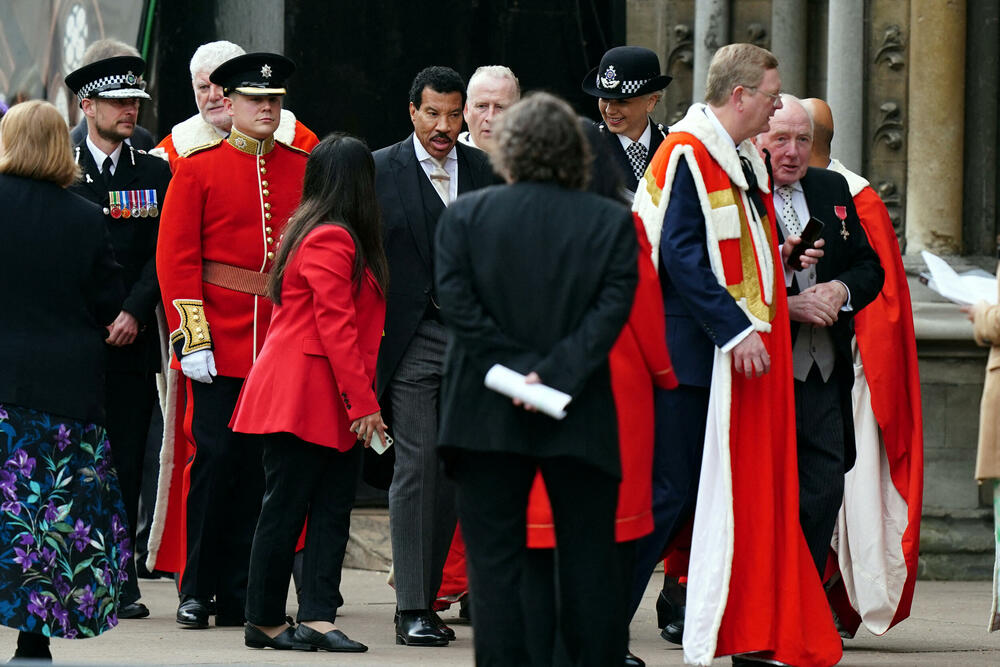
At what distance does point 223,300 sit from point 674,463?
1.81 meters

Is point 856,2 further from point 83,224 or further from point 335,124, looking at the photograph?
point 83,224

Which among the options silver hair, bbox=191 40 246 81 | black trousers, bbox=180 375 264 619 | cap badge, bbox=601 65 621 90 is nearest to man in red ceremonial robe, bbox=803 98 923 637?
cap badge, bbox=601 65 621 90

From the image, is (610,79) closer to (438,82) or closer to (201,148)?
(438,82)

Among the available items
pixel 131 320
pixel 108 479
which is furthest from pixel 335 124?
pixel 108 479

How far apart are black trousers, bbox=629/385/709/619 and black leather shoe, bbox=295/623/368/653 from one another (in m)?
0.94

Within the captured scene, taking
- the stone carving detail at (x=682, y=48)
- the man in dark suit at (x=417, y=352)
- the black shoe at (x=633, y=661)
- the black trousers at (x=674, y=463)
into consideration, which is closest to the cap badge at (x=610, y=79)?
the man in dark suit at (x=417, y=352)

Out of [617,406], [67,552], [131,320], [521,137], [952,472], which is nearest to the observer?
[521,137]

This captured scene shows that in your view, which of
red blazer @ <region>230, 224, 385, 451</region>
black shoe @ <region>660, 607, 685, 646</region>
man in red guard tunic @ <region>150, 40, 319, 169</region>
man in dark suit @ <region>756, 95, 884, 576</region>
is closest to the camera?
red blazer @ <region>230, 224, 385, 451</region>

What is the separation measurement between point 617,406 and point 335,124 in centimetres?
463

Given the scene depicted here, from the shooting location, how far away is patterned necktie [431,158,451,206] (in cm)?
665

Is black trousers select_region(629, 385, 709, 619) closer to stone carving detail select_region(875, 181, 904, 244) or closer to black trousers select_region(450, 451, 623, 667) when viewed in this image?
black trousers select_region(450, 451, 623, 667)

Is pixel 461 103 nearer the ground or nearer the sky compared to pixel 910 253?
nearer the sky

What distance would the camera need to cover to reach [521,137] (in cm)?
438

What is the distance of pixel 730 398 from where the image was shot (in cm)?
561
